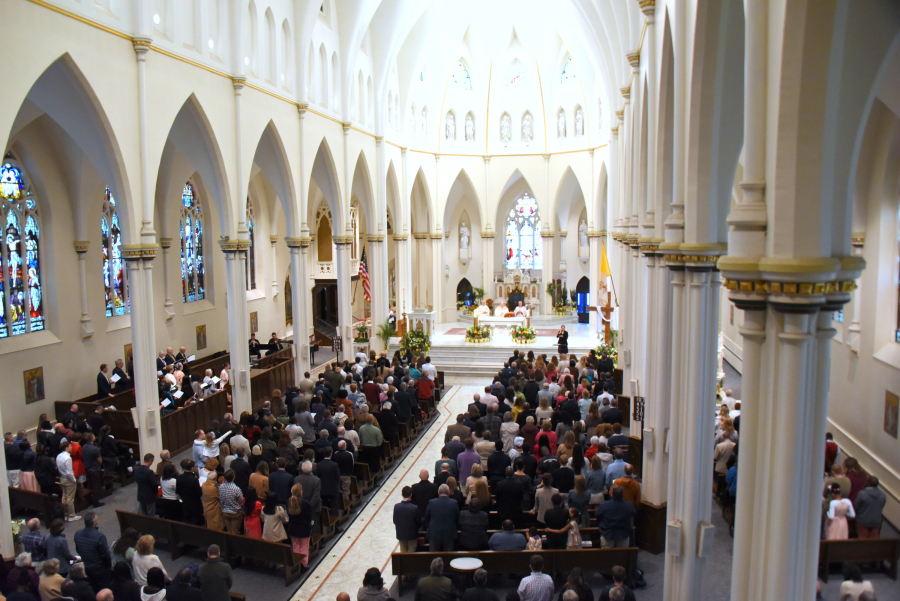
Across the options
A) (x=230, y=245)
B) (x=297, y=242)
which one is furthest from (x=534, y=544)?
(x=297, y=242)

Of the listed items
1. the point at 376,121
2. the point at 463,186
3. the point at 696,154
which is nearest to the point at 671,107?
the point at 696,154

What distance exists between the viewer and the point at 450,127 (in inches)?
1288

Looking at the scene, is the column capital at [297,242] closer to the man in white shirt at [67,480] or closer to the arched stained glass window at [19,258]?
the arched stained glass window at [19,258]

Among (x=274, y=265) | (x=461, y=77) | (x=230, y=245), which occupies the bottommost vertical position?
(x=274, y=265)

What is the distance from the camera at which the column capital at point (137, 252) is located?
12.8 meters

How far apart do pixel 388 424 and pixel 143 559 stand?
6601 millimetres

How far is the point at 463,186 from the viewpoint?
35.6 metres

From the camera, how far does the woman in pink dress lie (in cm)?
858

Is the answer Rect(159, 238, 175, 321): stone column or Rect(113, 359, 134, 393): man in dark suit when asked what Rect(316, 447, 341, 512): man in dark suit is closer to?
Rect(113, 359, 134, 393): man in dark suit

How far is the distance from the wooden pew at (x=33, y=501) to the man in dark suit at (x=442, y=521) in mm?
6524

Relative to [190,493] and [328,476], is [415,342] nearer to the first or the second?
[328,476]

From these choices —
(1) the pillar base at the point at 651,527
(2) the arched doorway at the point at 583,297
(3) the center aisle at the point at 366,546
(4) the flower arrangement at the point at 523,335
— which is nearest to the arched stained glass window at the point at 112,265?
(3) the center aisle at the point at 366,546

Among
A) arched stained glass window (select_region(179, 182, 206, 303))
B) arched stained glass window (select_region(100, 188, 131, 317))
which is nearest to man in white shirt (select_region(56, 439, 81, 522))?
arched stained glass window (select_region(100, 188, 131, 317))

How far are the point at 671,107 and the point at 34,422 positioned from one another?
15253mm
